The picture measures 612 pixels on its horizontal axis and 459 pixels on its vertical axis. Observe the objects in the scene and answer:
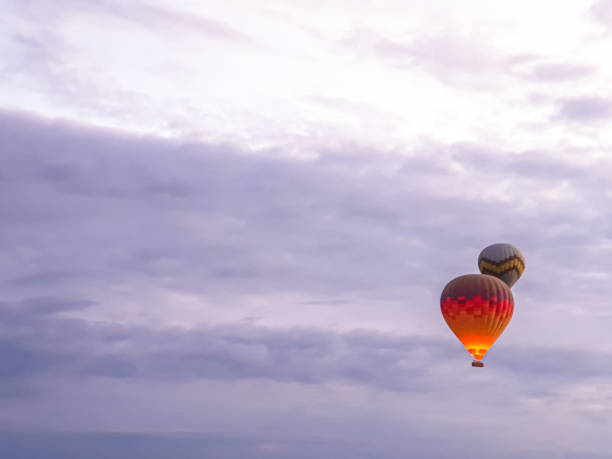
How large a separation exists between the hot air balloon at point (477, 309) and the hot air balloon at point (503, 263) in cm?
669

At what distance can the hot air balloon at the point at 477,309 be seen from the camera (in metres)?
100

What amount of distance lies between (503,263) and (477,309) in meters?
11.3

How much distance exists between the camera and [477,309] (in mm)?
100562

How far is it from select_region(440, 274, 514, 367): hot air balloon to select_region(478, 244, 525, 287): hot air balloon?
21.9 feet

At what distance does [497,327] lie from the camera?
334ft

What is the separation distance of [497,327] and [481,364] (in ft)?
13.5

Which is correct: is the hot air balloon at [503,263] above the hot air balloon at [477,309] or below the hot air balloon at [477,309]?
above

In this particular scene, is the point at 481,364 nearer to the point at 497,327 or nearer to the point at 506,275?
the point at 497,327

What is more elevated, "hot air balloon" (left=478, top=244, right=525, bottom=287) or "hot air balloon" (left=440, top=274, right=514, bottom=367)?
"hot air balloon" (left=478, top=244, right=525, bottom=287)

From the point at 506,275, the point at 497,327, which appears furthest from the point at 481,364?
the point at 506,275

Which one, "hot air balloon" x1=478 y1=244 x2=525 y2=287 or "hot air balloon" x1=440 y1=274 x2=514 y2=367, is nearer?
"hot air balloon" x1=440 y1=274 x2=514 y2=367

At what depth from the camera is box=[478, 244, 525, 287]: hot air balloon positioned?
4336 inches

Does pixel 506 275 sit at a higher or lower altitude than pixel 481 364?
higher

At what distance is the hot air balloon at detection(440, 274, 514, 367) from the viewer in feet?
330
